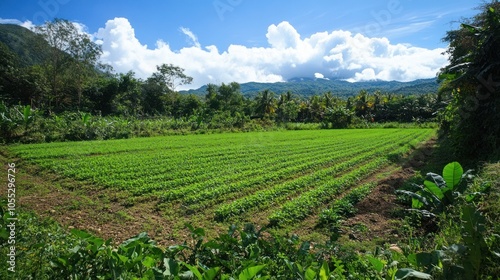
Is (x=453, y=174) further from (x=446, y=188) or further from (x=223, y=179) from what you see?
(x=223, y=179)

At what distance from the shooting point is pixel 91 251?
3.05m

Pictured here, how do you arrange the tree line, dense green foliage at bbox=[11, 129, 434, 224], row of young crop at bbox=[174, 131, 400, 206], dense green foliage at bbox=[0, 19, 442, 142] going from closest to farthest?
dense green foliage at bbox=[11, 129, 434, 224], row of young crop at bbox=[174, 131, 400, 206], dense green foliage at bbox=[0, 19, 442, 142], the tree line

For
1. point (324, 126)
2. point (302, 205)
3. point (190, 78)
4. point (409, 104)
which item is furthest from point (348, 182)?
point (409, 104)

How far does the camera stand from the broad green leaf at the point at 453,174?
18.5 feet

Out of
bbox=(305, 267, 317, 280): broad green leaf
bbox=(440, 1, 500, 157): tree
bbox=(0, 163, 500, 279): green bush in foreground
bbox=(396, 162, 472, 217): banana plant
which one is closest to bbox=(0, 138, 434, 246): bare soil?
bbox=(396, 162, 472, 217): banana plant

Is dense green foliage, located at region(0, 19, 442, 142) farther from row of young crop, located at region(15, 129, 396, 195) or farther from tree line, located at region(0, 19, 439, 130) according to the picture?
row of young crop, located at region(15, 129, 396, 195)

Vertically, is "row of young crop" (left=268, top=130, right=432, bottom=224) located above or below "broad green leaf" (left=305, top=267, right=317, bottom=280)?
below

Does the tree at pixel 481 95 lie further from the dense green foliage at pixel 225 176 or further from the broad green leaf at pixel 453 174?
the broad green leaf at pixel 453 174

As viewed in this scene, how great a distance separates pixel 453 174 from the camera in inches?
223

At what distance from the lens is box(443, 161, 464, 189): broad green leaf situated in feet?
18.5

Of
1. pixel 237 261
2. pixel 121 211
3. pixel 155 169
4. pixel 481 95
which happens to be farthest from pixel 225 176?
pixel 481 95

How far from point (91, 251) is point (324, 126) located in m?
51.4

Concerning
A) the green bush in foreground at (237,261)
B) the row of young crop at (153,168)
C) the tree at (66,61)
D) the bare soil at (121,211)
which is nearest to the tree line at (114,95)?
the tree at (66,61)

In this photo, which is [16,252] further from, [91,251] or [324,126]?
[324,126]
